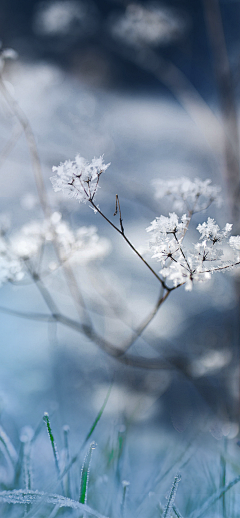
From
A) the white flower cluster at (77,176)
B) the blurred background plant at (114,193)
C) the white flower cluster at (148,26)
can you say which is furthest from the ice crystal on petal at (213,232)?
the white flower cluster at (148,26)

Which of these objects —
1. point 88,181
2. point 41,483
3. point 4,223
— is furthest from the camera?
point 4,223

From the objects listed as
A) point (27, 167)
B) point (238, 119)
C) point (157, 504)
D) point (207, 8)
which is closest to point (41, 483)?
point (157, 504)

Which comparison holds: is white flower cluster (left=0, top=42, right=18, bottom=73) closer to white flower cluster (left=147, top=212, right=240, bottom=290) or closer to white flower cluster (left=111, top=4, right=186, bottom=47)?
white flower cluster (left=111, top=4, right=186, bottom=47)

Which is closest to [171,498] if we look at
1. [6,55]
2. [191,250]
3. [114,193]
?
[191,250]

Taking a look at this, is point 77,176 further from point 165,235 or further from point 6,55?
point 6,55

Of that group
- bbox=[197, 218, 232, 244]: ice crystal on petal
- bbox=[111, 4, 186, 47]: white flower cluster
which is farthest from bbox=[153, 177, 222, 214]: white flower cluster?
bbox=[111, 4, 186, 47]: white flower cluster

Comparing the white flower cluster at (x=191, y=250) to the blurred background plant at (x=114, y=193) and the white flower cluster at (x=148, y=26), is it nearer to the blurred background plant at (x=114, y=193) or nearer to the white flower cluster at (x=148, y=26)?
the blurred background plant at (x=114, y=193)

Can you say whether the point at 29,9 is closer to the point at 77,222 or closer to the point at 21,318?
the point at 77,222
